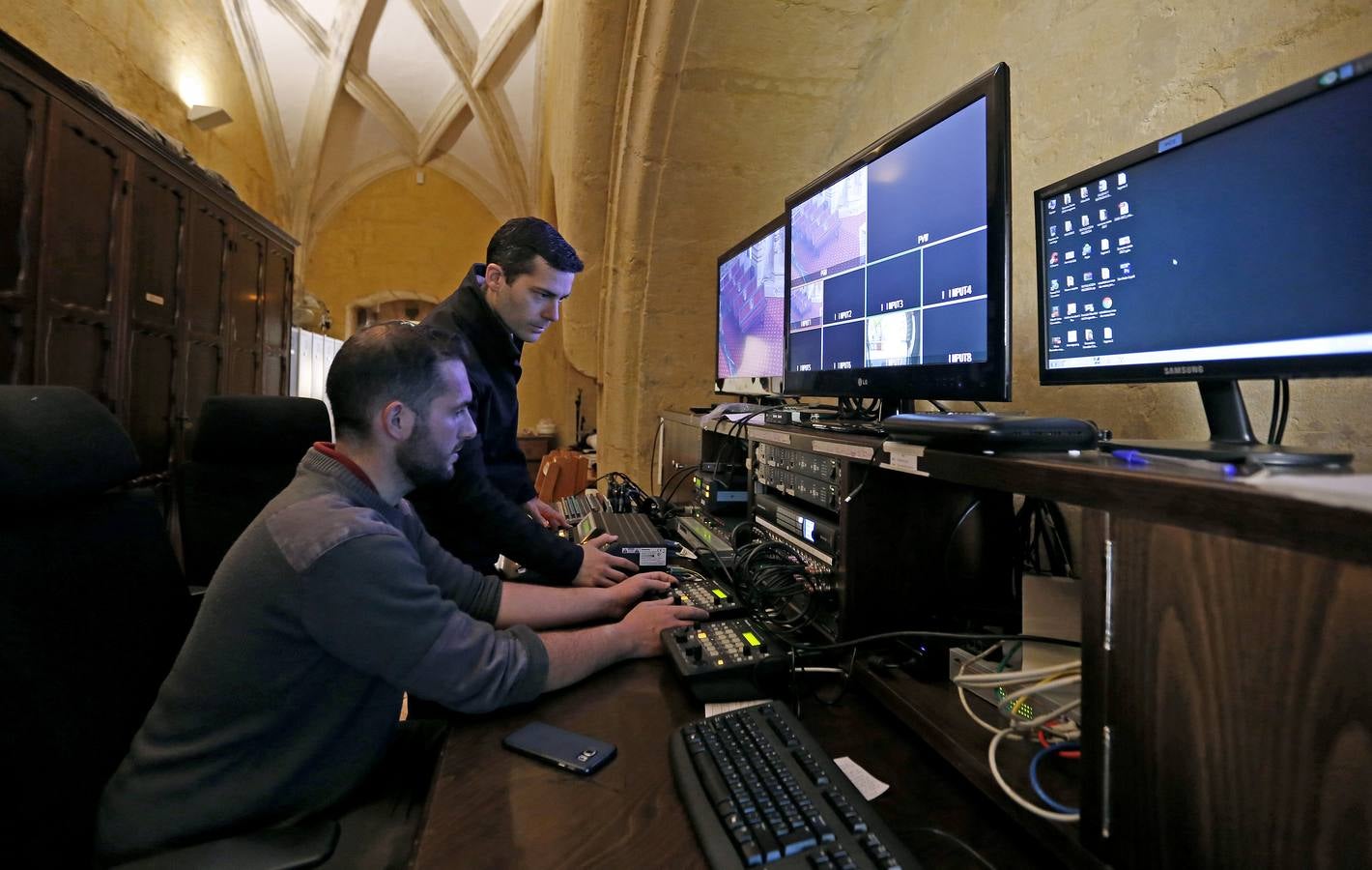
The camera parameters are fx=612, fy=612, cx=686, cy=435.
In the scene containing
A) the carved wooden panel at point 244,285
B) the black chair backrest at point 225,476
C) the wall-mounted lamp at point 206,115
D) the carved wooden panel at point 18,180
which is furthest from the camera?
the wall-mounted lamp at point 206,115

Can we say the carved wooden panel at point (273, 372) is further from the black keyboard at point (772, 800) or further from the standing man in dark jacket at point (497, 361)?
the black keyboard at point (772, 800)

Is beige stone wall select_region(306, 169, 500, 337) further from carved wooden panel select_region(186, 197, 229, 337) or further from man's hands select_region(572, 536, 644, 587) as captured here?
man's hands select_region(572, 536, 644, 587)

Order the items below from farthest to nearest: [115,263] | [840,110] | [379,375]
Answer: [840,110], [115,263], [379,375]

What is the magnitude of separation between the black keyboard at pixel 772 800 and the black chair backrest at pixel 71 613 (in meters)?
0.79

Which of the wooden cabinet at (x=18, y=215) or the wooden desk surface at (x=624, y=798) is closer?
the wooden desk surface at (x=624, y=798)

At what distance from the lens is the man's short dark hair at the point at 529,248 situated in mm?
1906

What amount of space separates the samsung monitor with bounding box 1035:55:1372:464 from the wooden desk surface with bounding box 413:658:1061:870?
46cm

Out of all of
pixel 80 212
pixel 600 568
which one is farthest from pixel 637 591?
pixel 80 212

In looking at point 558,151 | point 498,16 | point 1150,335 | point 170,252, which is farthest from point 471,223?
point 1150,335

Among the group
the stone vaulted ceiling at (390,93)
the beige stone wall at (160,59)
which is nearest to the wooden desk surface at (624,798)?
the beige stone wall at (160,59)

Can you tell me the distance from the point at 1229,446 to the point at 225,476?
7.74 ft

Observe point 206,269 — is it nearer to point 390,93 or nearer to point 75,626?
point 75,626

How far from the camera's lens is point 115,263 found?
254 centimetres

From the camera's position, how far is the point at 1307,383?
959 mm
